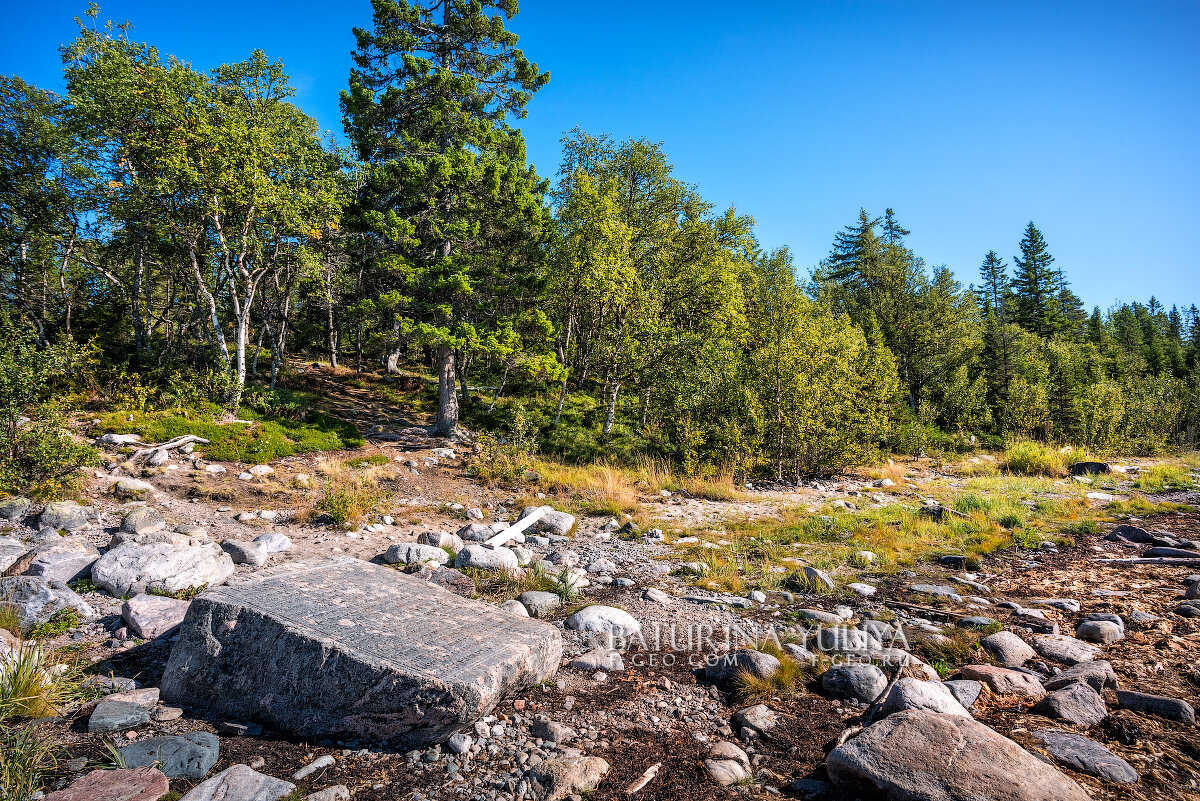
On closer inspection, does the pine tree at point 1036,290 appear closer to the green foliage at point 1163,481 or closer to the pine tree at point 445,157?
the green foliage at point 1163,481

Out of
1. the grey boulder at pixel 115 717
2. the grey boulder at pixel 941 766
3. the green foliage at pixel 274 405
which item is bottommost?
the grey boulder at pixel 115 717

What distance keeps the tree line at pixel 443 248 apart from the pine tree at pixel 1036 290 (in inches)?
1135

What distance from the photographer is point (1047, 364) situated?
102 feet

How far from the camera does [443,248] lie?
18625mm

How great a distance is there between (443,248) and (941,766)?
1941 centimetres

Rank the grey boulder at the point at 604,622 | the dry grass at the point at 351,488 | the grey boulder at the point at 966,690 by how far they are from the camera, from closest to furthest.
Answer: the grey boulder at the point at 966,690
the grey boulder at the point at 604,622
the dry grass at the point at 351,488

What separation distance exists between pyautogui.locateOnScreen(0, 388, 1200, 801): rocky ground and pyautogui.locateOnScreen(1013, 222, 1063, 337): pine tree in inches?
2071

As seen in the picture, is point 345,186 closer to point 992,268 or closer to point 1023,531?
point 1023,531

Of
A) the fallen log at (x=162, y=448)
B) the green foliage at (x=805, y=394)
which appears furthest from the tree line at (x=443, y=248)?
the fallen log at (x=162, y=448)

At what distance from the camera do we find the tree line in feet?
52.6

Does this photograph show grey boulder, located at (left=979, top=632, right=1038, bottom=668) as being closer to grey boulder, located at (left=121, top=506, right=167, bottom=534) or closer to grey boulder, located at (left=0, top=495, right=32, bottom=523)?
grey boulder, located at (left=121, top=506, right=167, bottom=534)

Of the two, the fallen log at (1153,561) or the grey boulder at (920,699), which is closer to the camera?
the grey boulder at (920,699)

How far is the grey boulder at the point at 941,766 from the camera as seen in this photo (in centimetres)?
264

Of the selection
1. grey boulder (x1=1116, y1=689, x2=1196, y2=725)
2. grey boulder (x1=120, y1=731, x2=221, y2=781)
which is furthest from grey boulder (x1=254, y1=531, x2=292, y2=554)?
grey boulder (x1=1116, y1=689, x2=1196, y2=725)
